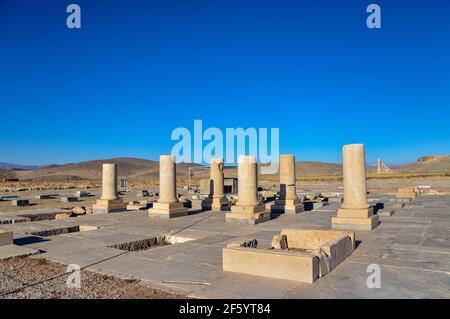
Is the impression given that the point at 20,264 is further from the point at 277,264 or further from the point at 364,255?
the point at 364,255

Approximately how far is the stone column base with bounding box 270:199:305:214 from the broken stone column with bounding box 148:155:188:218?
168 inches

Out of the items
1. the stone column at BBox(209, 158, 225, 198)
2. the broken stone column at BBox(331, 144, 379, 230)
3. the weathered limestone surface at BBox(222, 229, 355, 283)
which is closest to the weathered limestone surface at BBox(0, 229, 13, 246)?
the weathered limestone surface at BBox(222, 229, 355, 283)

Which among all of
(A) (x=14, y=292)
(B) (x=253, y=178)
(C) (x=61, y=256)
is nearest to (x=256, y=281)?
(A) (x=14, y=292)

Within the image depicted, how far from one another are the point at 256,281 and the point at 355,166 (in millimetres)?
7070

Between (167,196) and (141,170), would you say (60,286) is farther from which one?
(141,170)

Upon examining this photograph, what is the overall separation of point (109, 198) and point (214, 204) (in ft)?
16.3

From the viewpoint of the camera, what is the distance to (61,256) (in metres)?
8.14

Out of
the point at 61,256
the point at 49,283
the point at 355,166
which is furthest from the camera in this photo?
the point at 355,166

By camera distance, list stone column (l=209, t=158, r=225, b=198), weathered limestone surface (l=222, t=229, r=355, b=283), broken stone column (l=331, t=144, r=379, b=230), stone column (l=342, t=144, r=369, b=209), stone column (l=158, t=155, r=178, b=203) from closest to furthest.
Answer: weathered limestone surface (l=222, t=229, r=355, b=283) → broken stone column (l=331, t=144, r=379, b=230) → stone column (l=342, t=144, r=369, b=209) → stone column (l=158, t=155, r=178, b=203) → stone column (l=209, t=158, r=225, b=198)

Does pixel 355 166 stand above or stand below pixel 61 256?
above

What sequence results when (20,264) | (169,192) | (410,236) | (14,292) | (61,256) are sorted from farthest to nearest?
(169,192)
(410,236)
(61,256)
(20,264)
(14,292)

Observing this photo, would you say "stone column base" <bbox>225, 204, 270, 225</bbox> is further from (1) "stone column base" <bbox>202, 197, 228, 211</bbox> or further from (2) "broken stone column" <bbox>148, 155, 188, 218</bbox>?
(1) "stone column base" <bbox>202, 197, 228, 211</bbox>

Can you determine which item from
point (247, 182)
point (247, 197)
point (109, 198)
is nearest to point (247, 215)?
point (247, 197)

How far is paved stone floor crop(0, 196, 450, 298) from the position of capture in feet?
18.2
